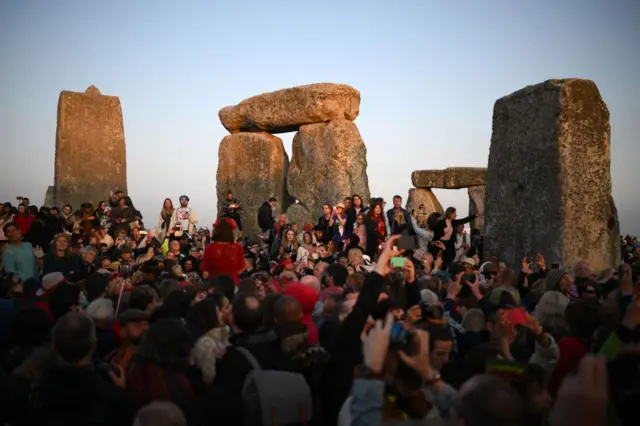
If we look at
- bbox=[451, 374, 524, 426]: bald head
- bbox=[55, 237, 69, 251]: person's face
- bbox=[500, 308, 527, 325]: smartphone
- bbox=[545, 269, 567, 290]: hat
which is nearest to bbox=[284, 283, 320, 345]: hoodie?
bbox=[500, 308, 527, 325]: smartphone

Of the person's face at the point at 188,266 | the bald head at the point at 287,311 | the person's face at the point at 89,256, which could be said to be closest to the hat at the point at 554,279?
the bald head at the point at 287,311

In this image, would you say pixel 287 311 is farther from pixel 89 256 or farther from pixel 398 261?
pixel 89 256

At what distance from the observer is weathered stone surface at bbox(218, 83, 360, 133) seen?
61.7ft

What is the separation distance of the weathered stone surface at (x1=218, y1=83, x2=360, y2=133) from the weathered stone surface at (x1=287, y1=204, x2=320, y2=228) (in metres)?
2.57

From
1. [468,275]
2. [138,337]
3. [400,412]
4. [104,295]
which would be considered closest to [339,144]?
[468,275]

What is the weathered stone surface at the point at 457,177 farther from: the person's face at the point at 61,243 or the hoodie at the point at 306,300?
the hoodie at the point at 306,300

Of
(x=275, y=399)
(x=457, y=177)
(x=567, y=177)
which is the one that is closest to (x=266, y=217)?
(x=567, y=177)

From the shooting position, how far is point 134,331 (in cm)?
387

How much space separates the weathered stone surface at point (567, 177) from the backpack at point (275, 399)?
720 centimetres

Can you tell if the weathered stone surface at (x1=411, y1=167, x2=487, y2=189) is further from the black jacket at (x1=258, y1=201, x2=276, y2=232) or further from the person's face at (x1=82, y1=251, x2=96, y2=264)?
the person's face at (x1=82, y1=251, x2=96, y2=264)

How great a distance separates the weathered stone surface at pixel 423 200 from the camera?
75.4ft

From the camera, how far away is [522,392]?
8.83 feet

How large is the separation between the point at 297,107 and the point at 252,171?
7.15ft

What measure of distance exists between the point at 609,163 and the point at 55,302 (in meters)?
7.84
